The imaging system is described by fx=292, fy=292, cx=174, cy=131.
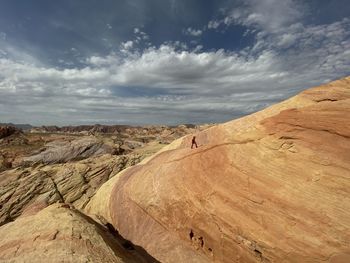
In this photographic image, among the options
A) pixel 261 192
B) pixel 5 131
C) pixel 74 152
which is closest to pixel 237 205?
pixel 261 192

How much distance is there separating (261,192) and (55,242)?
10384mm

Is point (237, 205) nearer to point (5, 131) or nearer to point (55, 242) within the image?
point (55, 242)

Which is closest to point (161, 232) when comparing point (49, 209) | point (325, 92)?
point (49, 209)

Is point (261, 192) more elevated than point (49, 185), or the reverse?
point (261, 192)

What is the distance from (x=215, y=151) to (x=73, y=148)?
62.4 metres

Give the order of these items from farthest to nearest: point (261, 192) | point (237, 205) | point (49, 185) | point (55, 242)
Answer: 1. point (49, 185)
2. point (237, 205)
3. point (261, 192)
4. point (55, 242)

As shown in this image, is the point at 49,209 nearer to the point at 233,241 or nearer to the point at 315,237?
the point at 233,241

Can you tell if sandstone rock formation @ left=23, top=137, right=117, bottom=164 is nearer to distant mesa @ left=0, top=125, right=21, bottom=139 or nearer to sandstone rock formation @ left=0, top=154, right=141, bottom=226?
sandstone rock formation @ left=0, top=154, right=141, bottom=226

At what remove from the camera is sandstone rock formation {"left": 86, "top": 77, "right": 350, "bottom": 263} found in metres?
13.4

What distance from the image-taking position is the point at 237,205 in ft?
52.0

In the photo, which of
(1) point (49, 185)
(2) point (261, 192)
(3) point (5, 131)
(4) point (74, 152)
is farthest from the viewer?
(3) point (5, 131)

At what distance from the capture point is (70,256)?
12.5m

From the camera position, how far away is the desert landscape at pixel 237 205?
43.6 feet

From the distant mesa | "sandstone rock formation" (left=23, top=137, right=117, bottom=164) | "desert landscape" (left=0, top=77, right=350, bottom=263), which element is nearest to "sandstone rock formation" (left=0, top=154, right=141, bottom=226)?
"desert landscape" (left=0, top=77, right=350, bottom=263)
